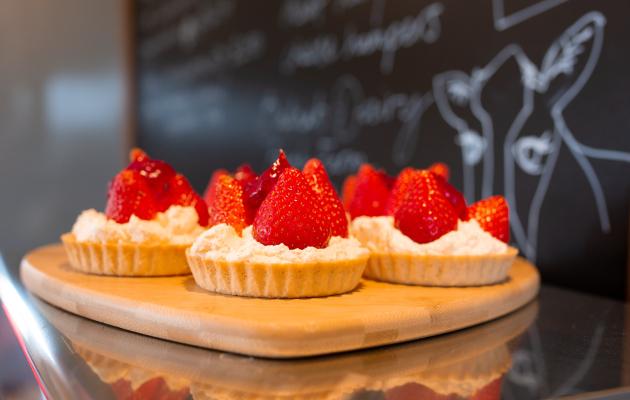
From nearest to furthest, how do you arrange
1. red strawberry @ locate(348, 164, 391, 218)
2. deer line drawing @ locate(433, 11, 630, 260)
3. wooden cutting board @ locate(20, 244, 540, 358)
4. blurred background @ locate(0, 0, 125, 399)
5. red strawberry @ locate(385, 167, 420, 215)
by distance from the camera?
wooden cutting board @ locate(20, 244, 540, 358), red strawberry @ locate(385, 167, 420, 215), red strawberry @ locate(348, 164, 391, 218), deer line drawing @ locate(433, 11, 630, 260), blurred background @ locate(0, 0, 125, 399)

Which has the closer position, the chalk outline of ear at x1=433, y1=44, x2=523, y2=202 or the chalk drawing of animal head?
the chalk drawing of animal head

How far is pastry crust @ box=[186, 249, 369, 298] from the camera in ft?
4.26

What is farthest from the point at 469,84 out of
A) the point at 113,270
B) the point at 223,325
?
the point at 223,325

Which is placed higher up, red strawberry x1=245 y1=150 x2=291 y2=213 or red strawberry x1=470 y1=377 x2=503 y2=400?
red strawberry x1=245 y1=150 x2=291 y2=213

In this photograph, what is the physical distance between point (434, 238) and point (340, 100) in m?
1.69

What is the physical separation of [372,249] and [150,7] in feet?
14.8

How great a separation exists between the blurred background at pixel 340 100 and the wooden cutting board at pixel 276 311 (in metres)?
0.28

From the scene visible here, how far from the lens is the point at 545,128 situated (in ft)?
6.79

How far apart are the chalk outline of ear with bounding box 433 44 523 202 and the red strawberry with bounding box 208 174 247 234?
43.0 inches

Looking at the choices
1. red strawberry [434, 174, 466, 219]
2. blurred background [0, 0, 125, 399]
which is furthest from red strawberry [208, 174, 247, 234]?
blurred background [0, 0, 125, 399]

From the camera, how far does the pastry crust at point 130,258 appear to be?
→ 161cm

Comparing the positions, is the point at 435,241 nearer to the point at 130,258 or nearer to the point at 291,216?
the point at 291,216

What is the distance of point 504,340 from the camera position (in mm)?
1295

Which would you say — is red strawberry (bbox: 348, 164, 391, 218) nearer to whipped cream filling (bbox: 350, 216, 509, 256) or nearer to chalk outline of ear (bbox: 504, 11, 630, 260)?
whipped cream filling (bbox: 350, 216, 509, 256)
